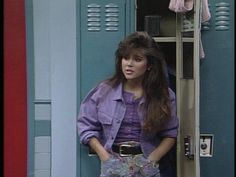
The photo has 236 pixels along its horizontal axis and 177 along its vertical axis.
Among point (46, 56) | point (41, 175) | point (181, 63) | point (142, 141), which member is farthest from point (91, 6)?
point (41, 175)

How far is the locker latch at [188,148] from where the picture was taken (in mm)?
3490

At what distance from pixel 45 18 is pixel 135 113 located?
3.12 ft

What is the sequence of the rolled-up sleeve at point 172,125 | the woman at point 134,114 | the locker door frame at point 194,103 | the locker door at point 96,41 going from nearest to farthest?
the locker door frame at point 194,103
the woman at point 134,114
the rolled-up sleeve at point 172,125
the locker door at point 96,41

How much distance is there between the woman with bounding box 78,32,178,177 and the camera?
3.46m

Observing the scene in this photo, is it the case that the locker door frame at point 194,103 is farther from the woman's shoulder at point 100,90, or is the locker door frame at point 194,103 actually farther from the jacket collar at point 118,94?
the woman's shoulder at point 100,90

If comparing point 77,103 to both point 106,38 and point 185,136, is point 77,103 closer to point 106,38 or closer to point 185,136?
point 106,38

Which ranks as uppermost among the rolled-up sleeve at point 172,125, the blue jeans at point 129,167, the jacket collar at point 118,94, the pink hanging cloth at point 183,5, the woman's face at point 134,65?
the pink hanging cloth at point 183,5

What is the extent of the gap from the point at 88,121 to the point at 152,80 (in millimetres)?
522

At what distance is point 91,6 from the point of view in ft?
12.2

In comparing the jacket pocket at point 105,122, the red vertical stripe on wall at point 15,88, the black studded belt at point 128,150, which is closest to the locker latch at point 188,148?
the black studded belt at point 128,150

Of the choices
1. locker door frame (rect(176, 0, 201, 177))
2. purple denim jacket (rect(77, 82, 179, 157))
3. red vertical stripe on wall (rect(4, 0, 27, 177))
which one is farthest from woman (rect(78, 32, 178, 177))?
red vertical stripe on wall (rect(4, 0, 27, 177))

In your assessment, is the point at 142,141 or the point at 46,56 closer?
the point at 142,141

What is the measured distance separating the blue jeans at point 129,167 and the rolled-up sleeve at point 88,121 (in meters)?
0.26

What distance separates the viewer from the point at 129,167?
340 centimetres
